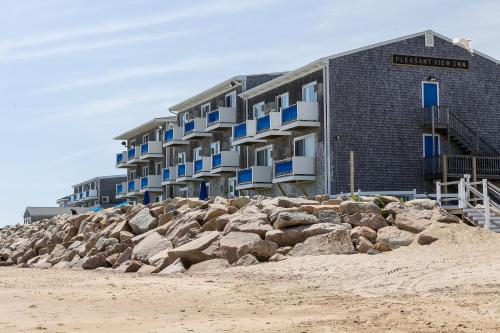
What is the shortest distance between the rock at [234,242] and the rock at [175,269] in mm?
1188

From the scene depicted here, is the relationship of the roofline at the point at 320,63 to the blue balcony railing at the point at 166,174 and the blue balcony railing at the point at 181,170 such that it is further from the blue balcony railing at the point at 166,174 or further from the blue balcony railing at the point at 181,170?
the blue balcony railing at the point at 166,174

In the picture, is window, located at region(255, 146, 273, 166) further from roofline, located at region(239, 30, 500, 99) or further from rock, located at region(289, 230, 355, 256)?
rock, located at region(289, 230, 355, 256)

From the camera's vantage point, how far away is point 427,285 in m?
14.6

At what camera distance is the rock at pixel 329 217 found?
22641 mm

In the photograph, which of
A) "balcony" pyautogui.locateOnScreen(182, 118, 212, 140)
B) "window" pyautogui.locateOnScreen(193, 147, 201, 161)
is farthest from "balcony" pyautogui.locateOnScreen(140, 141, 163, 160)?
"balcony" pyautogui.locateOnScreen(182, 118, 212, 140)

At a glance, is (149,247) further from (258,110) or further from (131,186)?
(131,186)

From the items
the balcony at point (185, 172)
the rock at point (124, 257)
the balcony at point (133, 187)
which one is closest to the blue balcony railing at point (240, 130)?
the balcony at point (185, 172)

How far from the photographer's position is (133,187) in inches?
2623

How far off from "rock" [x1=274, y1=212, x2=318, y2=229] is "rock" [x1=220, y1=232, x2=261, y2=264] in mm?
843

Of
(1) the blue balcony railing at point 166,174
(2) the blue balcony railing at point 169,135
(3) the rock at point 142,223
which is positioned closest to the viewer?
(3) the rock at point 142,223

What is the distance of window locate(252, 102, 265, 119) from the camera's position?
45562 millimetres

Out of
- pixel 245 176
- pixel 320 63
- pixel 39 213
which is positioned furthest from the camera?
pixel 39 213

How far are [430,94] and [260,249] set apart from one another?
2143 cm

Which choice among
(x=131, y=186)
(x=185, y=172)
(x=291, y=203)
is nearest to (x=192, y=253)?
(x=291, y=203)
